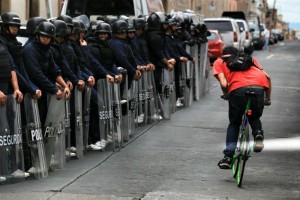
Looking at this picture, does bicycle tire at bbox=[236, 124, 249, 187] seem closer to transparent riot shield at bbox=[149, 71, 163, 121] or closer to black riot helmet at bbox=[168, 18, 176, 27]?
transparent riot shield at bbox=[149, 71, 163, 121]

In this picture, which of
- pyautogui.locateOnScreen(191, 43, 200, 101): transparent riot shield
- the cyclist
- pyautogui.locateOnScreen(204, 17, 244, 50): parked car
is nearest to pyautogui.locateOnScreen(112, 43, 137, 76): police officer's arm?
the cyclist

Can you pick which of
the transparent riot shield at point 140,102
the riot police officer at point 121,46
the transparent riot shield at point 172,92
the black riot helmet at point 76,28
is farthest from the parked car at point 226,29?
the black riot helmet at point 76,28

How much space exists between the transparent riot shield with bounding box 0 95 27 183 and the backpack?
7.81 ft

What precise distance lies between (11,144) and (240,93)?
256 cm

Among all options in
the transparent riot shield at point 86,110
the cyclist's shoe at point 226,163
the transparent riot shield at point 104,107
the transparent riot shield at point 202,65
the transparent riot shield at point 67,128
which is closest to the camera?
the cyclist's shoe at point 226,163

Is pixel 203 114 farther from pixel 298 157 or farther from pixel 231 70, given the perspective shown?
pixel 231 70

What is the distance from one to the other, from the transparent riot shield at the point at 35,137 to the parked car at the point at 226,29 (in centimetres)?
2846

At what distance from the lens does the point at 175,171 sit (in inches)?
392

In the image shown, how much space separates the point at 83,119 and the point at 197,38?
891 cm

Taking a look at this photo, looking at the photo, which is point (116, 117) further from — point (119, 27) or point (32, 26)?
point (32, 26)

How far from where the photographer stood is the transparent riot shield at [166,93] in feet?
51.4

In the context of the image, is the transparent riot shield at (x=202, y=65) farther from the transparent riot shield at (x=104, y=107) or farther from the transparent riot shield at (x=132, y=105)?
the transparent riot shield at (x=104, y=107)

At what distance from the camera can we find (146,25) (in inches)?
603

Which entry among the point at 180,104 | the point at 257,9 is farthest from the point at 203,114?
the point at 257,9
